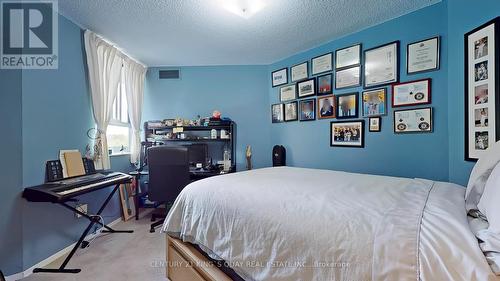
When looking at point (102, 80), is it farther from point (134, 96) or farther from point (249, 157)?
point (249, 157)

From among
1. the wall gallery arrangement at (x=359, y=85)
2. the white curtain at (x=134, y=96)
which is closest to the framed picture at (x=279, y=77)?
the wall gallery arrangement at (x=359, y=85)

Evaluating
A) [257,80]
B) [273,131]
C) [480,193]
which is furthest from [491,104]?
[257,80]

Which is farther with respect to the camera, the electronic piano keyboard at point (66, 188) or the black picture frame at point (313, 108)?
the black picture frame at point (313, 108)

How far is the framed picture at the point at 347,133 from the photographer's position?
8.71ft

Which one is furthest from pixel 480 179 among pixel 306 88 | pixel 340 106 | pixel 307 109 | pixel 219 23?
pixel 219 23

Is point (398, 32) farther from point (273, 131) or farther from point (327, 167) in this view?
point (273, 131)

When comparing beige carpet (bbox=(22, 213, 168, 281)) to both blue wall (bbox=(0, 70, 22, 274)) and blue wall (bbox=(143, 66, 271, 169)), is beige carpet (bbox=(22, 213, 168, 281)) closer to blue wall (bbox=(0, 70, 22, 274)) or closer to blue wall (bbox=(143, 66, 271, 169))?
blue wall (bbox=(0, 70, 22, 274))

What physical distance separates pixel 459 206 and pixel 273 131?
281 cm

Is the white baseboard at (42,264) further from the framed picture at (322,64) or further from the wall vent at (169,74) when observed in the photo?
the framed picture at (322,64)

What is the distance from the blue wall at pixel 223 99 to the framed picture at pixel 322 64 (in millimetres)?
947

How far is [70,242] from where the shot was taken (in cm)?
230

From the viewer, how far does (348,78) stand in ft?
8.99

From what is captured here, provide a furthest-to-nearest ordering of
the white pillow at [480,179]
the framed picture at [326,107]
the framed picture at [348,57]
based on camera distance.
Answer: the framed picture at [326,107] → the framed picture at [348,57] → the white pillow at [480,179]

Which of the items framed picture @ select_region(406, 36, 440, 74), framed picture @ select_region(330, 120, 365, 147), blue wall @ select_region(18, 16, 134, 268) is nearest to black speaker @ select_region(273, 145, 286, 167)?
framed picture @ select_region(330, 120, 365, 147)
